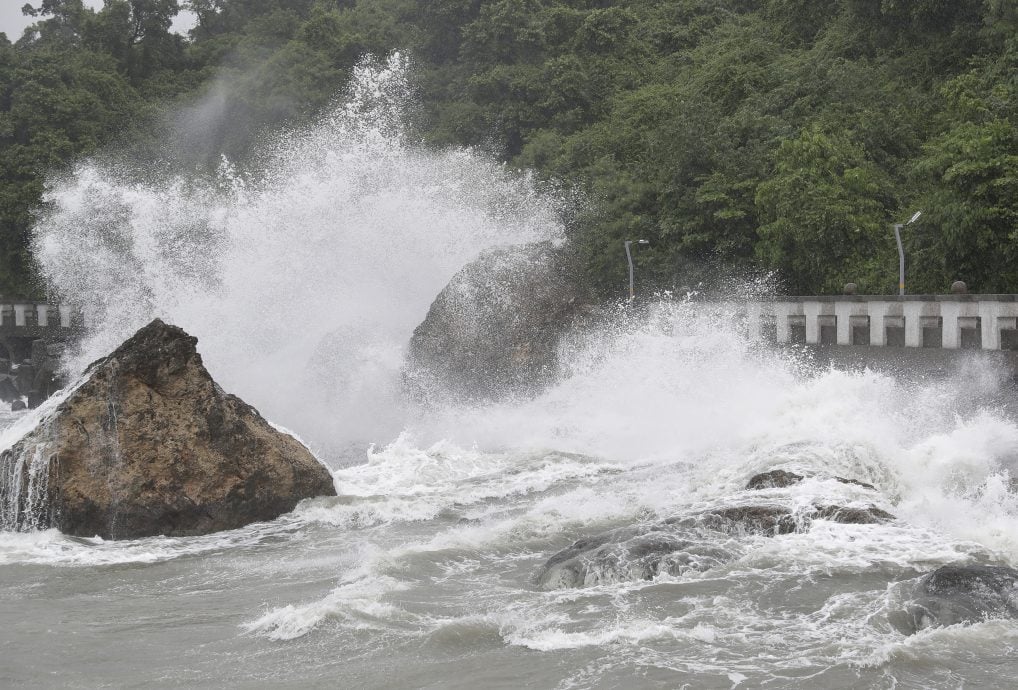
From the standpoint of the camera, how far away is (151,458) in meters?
10.6

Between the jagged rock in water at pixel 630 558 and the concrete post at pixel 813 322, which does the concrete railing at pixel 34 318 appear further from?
the jagged rock in water at pixel 630 558

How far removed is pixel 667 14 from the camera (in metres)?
40.1

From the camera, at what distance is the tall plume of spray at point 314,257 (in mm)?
19422

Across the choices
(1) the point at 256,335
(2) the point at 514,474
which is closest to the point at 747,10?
(1) the point at 256,335

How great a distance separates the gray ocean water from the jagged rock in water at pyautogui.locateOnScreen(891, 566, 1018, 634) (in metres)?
0.12

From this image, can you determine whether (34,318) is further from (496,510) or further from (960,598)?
(960,598)

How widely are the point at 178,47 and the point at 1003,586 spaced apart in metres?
49.6

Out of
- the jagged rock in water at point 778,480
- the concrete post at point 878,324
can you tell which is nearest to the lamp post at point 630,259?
the concrete post at point 878,324

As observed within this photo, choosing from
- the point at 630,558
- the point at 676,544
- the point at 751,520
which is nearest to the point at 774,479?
the point at 751,520

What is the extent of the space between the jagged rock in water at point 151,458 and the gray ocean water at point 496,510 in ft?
1.08

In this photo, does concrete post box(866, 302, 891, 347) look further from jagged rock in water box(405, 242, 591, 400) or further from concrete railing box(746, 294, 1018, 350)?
jagged rock in water box(405, 242, 591, 400)

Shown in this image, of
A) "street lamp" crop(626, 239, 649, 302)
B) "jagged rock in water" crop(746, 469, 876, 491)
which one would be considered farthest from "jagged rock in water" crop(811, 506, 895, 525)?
"street lamp" crop(626, 239, 649, 302)

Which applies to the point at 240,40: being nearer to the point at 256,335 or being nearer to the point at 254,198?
the point at 254,198

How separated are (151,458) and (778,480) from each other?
5291 millimetres
